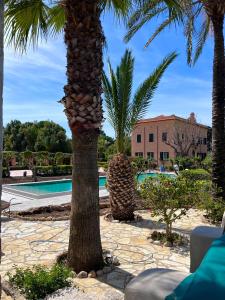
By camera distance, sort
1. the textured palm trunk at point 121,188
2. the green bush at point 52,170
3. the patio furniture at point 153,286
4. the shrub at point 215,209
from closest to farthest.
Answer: the patio furniture at point 153,286
the shrub at point 215,209
the textured palm trunk at point 121,188
the green bush at point 52,170

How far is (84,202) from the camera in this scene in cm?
→ 489

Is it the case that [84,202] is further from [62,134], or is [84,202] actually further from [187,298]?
[62,134]

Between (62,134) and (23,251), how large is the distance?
45.7 meters

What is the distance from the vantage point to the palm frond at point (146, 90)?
9078mm

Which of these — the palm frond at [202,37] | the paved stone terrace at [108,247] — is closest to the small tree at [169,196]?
the paved stone terrace at [108,247]

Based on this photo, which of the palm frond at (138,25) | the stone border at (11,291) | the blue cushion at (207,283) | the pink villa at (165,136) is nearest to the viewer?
the blue cushion at (207,283)

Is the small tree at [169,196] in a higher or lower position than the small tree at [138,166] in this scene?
lower

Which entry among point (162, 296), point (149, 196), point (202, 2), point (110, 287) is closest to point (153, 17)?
point (202, 2)

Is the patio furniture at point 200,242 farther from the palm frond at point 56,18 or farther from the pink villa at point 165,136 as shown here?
the pink villa at point 165,136

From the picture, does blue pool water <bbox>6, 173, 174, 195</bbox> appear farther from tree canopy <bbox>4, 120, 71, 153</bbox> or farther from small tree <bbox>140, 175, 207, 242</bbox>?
tree canopy <bbox>4, 120, 71, 153</bbox>


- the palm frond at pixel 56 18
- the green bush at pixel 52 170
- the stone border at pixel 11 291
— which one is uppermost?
the palm frond at pixel 56 18

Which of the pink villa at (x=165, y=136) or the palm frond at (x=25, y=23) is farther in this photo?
the pink villa at (x=165, y=136)

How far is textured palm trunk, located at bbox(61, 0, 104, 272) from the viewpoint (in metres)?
4.88

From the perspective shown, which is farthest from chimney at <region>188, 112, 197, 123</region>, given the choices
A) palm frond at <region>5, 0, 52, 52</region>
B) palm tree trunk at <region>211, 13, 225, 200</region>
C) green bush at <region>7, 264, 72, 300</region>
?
green bush at <region>7, 264, 72, 300</region>
